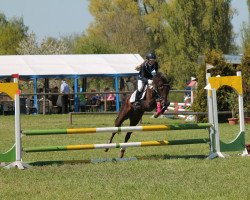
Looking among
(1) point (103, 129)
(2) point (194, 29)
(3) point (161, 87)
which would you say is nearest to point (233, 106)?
(3) point (161, 87)

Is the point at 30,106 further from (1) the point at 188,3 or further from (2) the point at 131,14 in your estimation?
(2) the point at 131,14

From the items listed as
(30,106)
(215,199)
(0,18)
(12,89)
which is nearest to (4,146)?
(12,89)

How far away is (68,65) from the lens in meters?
37.3

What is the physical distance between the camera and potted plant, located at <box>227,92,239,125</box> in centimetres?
2519

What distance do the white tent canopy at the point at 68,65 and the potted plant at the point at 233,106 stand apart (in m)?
11.4

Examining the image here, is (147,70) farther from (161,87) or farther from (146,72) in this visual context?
(161,87)

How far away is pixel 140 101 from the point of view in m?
15.3

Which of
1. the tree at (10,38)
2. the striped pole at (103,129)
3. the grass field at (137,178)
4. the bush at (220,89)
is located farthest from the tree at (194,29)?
the striped pole at (103,129)

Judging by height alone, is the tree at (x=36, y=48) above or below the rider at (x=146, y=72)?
above

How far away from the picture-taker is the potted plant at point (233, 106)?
82.6ft

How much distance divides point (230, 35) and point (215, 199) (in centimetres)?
5270

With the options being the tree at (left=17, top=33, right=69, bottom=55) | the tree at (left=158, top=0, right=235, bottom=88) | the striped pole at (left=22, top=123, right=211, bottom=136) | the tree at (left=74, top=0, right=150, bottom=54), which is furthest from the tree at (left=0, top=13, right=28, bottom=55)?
the striped pole at (left=22, top=123, right=211, bottom=136)

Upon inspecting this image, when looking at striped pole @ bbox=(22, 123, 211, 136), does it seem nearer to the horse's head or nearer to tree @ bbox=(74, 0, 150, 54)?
the horse's head

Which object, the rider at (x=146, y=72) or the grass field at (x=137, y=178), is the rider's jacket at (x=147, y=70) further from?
the grass field at (x=137, y=178)
